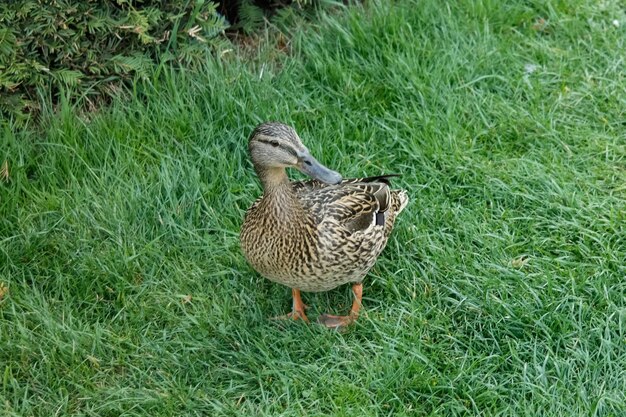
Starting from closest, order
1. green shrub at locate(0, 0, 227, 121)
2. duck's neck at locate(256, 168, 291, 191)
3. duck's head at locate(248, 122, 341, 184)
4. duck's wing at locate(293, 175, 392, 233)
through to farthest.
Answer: duck's head at locate(248, 122, 341, 184) < duck's neck at locate(256, 168, 291, 191) < duck's wing at locate(293, 175, 392, 233) < green shrub at locate(0, 0, 227, 121)

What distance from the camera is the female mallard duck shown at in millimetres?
3678

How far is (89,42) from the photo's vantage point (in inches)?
189

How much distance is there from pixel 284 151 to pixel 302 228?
325 millimetres

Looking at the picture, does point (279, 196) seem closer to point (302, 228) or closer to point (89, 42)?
point (302, 228)

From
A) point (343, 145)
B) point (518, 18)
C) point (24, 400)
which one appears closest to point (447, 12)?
point (518, 18)

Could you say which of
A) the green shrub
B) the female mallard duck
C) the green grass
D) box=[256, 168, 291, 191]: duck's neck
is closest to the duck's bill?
the female mallard duck

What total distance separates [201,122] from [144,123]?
29 centimetres

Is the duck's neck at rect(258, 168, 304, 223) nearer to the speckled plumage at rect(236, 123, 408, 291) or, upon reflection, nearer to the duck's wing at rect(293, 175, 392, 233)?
the speckled plumage at rect(236, 123, 408, 291)

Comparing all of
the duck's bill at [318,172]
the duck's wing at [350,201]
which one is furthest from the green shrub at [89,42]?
the duck's bill at [318,172]

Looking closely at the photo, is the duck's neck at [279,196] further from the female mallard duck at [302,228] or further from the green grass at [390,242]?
the green grass at [390,242]

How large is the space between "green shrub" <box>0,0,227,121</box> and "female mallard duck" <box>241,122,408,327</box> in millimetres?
1441

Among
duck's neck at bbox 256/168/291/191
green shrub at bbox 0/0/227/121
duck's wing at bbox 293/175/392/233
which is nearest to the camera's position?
duck's neck at bbox 256/168/291/191

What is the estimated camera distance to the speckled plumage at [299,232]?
3.71 metres

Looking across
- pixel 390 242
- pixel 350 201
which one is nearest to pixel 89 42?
pixel 350 201
